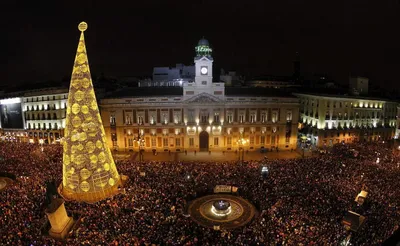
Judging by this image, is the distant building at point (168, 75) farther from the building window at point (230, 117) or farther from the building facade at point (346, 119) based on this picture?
the building facade at point (346, 119)

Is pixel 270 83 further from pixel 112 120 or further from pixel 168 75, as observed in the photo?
pixel 112 120

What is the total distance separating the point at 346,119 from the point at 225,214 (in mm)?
38153

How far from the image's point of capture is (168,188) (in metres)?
24.4

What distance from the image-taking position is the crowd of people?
17.3 metres

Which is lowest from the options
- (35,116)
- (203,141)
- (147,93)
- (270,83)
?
(203,141)

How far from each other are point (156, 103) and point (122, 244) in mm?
32091

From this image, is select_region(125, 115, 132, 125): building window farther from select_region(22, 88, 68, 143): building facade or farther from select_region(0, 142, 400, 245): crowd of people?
select_region(0, 142, 400, 245): crowd of people

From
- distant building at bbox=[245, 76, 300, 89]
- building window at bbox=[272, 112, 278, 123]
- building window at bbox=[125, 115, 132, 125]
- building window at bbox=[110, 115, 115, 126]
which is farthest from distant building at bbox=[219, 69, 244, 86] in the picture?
building window at bbox=[110, 115, 115, 126]

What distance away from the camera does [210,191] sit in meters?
27.8

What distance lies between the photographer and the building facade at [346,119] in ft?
164

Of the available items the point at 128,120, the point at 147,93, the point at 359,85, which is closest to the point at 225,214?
the point at 128,120

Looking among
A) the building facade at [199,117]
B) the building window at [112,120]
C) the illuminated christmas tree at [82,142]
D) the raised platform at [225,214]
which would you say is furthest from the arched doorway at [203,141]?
the illuminated christmas tree at [82,142]

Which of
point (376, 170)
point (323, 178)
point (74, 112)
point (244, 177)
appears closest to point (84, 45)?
point (74, 112)

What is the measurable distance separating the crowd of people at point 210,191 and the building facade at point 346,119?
1656 centimetres
